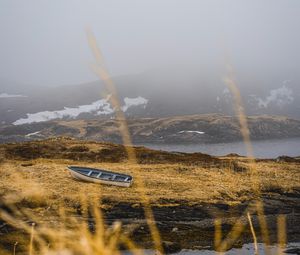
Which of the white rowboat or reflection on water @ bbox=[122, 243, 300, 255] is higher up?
the white rowboat

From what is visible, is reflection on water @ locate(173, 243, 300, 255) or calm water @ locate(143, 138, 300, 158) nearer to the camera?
reflection on water @ locate(173, 243, 300, 255)

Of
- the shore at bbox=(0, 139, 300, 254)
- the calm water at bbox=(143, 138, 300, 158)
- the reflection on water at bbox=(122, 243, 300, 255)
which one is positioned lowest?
the reflection on water at bbox=(122, 243, 300, 255)

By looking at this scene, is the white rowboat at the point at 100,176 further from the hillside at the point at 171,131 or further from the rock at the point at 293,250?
the hillside at the point at 171,131

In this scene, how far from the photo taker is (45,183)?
3778 cm

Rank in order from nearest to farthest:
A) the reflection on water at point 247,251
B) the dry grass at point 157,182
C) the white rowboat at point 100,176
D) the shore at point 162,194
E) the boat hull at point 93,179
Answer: the reflection on water at point 247,251 < the shore at point 162,194 < the dry grass at point 157,182 < the boat hull at point 93,179 < the white rowboat at point 100,176

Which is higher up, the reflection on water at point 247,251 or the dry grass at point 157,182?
the dry grass at point 157,182

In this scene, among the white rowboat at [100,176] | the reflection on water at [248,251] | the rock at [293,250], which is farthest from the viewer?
the white rowboat at [100,176]

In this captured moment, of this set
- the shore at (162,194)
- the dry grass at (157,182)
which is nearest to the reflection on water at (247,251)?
the shore at (162,194)

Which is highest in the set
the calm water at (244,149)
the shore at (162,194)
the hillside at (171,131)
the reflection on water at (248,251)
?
the hillside at (171,131)

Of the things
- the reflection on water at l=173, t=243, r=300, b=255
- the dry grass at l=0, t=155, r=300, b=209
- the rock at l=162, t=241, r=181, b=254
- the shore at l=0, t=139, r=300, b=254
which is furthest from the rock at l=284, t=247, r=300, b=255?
the dry grass at l=0, t=155, r=300, b=209

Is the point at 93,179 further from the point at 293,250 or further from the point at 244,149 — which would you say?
the point at 244,149

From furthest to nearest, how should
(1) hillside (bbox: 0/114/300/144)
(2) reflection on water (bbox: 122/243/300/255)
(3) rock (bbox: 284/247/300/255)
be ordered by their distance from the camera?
(1) hillside (bbox: 0/114/300/144)
(3) rock (bbox: 284/247/300/255)
(2) reflection on water (bbox: 122/243/300/255)

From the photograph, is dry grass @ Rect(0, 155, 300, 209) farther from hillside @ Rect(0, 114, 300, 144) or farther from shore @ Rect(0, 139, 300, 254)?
hillside @ Rect(0, 114, 300, 144)

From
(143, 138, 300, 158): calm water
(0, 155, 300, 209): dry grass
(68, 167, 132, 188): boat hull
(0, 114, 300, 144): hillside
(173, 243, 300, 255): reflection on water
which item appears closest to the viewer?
(173, 243, 300, 255): reflection on water
